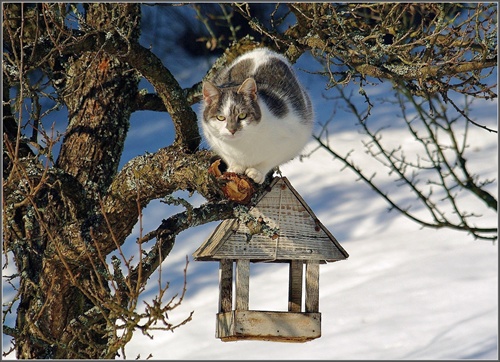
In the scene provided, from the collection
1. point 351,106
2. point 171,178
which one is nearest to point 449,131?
point 351,106

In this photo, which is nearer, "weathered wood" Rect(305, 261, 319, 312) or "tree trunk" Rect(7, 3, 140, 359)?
"weathered wood" Rect(305, 261, 319, 312)

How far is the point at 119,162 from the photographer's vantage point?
17.1 feet

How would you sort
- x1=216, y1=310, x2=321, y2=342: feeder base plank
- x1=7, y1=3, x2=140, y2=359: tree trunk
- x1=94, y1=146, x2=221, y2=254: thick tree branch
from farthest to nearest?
x1=7, y1=3, x2=140, y2=359: tree trunk
x1=94, y1=146, x2=221, y2=254: thick tree branch
x1=216, y1=310, x2=321, y2=342: feeder base plank

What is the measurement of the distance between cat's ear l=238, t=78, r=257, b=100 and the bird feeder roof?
1.46 ft

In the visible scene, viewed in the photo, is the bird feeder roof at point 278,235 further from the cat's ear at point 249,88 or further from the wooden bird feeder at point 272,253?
the cat's ear at point 249,88

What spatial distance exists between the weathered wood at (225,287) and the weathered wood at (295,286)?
1.00 ft

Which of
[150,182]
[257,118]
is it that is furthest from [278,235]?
[150,182]

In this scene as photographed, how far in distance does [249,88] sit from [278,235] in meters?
0.73

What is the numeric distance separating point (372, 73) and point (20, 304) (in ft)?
8.96

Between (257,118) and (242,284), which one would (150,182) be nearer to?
(257,118)

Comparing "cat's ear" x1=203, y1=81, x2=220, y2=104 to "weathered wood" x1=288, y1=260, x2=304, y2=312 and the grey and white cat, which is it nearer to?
the grey and white cat

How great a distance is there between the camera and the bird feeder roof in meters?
3.29

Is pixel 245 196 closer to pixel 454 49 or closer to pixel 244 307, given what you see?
pixel 244 307

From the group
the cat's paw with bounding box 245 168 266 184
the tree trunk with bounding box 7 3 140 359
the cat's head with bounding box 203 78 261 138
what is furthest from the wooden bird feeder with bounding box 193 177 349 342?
the tree trunk with bounding box 7 3 140 359
